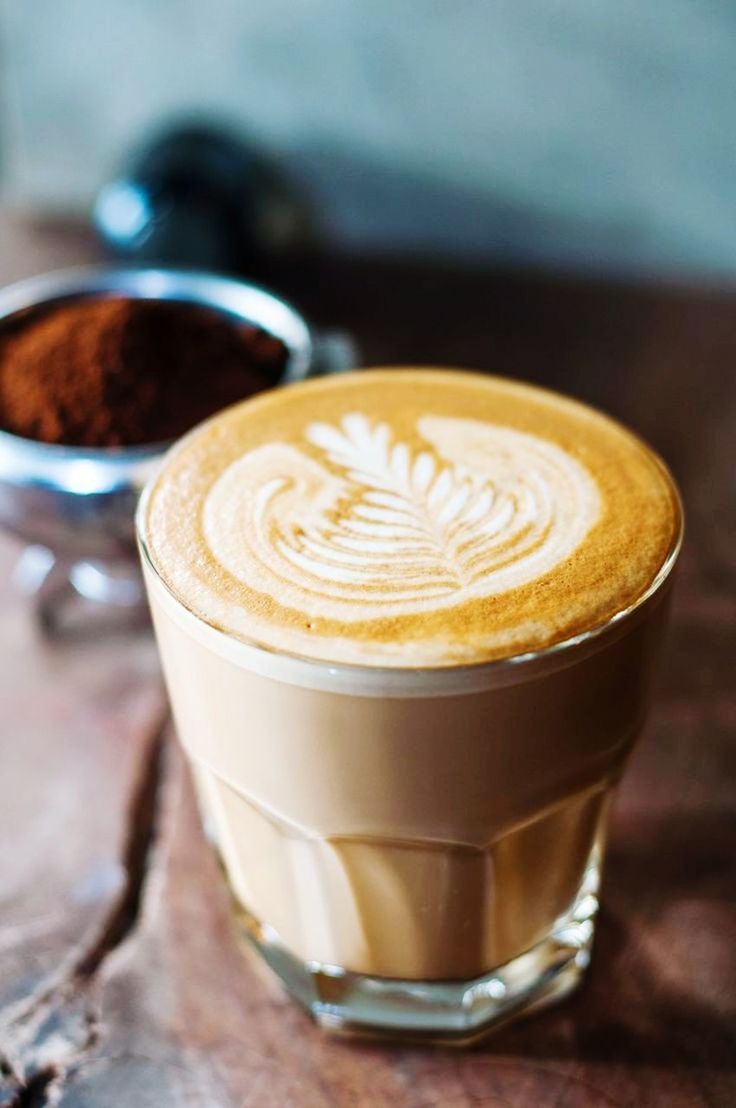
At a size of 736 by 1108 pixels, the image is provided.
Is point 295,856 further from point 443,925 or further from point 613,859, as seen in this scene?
point 613,859

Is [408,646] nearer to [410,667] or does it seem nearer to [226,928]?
[410,667]

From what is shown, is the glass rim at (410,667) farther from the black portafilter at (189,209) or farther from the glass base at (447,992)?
the black portafilter at (189,209)

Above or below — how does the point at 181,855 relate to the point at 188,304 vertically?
below

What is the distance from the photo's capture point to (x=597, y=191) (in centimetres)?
134

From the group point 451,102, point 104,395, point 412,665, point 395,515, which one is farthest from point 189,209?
point 412,665

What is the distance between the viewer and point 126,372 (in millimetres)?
764

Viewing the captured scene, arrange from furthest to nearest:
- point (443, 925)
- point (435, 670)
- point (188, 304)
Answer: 1. point (188, 304)
2. point (443, 925)
3. point (435, 670)

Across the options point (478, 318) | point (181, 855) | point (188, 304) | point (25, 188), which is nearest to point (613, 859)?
point (181, 855)

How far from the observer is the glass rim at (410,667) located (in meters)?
0.40

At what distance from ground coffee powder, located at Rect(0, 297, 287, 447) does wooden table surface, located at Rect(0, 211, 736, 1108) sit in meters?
0.14

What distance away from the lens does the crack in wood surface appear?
0.51 metres

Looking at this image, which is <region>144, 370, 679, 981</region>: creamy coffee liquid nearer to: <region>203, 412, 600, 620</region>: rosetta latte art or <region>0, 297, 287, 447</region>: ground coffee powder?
<region>203, 412, 600, 620</region>: rosetta latte art

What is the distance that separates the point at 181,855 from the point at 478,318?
692 millimetres

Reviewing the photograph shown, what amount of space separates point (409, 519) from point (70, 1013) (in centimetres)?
28
